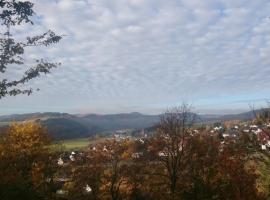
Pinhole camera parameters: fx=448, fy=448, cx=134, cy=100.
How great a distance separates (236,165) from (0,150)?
121 ft

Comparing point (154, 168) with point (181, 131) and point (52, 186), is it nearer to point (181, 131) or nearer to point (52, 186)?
point (181, 131)

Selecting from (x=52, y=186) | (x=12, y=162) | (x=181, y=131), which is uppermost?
(x=181, y=131)

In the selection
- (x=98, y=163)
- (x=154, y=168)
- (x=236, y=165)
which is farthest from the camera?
(x=98, y=163)

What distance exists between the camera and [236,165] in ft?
165

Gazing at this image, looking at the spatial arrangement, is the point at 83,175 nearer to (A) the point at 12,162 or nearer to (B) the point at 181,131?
(A) the point at 12,162

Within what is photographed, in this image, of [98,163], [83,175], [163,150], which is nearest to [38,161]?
[83,175]

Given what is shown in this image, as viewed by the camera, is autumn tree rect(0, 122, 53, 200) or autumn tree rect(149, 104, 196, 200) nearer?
autumn tree rect(149, 104, 196, 200)

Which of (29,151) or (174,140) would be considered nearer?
(174,140)

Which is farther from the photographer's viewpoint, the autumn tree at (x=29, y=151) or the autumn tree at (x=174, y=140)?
the autumn tree at (x=29, y=151)

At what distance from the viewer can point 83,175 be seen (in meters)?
79.8

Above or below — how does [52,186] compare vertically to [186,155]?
below

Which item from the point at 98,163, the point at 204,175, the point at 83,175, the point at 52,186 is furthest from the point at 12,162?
the point at 204,175

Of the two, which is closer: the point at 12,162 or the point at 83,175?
the point at 12,162

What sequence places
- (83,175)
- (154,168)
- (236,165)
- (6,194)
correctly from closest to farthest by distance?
(6,194)
(236,165)
(154,168)
(83,175)
